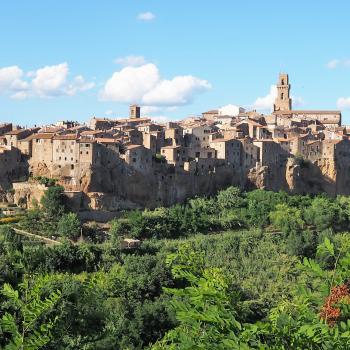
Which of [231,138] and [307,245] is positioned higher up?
[231,138]

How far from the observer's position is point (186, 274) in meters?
7.17

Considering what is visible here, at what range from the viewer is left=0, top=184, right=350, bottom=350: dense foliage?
265 inches

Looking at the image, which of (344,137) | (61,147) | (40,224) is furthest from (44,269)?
(344,137)

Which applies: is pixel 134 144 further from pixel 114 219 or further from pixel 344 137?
pixel 344 137

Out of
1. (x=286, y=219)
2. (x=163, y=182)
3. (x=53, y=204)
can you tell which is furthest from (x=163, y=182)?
(x=53, y=204)

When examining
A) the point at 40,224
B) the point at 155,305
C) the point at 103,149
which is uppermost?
the point at 103,149

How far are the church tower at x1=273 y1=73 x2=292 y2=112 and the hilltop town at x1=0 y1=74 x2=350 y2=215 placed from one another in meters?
15.0

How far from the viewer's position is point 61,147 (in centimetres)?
3894

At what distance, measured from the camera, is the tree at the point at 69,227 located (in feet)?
113

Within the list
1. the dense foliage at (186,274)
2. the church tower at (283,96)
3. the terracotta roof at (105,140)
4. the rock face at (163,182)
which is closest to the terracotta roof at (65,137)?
the terracotta roof at (105,140)

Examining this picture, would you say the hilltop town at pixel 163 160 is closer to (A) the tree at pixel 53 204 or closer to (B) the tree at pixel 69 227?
(A) the tree at pixel 53 204

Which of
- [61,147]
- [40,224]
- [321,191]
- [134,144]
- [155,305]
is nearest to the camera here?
[155,305]

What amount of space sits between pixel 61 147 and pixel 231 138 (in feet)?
42.5

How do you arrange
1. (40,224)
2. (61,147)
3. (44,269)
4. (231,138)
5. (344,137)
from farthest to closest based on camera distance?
(344,137), (231,138), (61,147), (40,224), (44,269)
